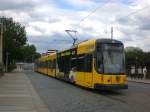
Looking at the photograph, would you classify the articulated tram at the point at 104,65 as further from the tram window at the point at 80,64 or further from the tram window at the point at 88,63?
the tram window at the point at 80,64

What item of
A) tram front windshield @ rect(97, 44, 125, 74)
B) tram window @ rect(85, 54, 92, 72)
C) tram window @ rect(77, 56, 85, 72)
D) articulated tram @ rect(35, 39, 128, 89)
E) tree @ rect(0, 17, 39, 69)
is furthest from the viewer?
tree @ rect(0, 17, 39, 69)

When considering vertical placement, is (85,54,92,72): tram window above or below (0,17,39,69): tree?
below

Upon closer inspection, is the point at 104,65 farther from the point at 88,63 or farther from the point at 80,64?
the point at 80,64

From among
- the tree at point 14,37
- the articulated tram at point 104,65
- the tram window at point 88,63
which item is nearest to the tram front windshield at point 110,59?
the articulated tram at point 104,65

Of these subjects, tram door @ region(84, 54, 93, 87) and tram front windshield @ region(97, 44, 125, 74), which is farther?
tram door @ region(84, 54, 93, 87)

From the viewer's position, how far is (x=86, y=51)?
32500 mm

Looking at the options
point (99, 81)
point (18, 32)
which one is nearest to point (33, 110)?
point (99, 81)

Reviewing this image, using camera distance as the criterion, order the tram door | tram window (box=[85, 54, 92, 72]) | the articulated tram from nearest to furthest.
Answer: the articulated tram → the tram door → tram window (box=[85, 54, 92, 72])

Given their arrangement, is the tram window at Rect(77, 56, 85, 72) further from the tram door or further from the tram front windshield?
the tram front windshield

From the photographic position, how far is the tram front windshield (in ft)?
96.0

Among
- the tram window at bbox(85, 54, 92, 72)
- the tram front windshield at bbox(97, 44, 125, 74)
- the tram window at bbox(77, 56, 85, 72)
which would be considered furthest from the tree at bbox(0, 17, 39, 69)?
the tram front windshield at bbox(97, 44, 125, 74)

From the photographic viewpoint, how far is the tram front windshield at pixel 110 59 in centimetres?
2925

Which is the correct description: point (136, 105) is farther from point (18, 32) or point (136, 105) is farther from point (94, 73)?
point (18, 32)

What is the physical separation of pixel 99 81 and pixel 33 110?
1093 cm
